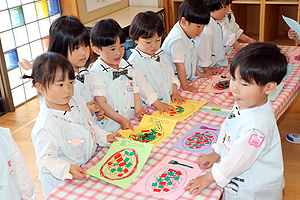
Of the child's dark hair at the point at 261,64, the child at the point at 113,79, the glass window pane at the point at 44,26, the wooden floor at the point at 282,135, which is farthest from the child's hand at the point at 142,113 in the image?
the glass window pane at the point at 44,26

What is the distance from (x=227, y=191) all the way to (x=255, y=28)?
4455 mm

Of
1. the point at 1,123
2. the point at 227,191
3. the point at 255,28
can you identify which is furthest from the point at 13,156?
the point at 255,28

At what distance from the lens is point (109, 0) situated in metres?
4.18

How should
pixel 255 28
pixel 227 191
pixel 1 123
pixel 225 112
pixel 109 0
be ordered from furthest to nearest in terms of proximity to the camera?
pixel 255 28 → pixel 109 0 → pixel 1 123 → pixel 225 112 → pixel 227 191

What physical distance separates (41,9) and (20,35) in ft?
1.38

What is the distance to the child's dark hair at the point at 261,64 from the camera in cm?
110

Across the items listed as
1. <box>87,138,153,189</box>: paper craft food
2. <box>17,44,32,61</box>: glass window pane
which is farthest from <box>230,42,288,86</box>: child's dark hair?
<box>17,44,32,61</box>: glass window pane

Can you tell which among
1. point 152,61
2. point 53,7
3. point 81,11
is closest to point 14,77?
point 53,7

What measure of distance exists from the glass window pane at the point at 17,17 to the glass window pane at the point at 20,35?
0.05 m

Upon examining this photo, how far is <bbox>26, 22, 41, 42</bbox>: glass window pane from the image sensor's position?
3539 millimetres

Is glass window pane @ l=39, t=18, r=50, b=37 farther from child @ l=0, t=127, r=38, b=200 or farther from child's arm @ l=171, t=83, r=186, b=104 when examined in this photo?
child @ l=0, t=127, r=38, b=200

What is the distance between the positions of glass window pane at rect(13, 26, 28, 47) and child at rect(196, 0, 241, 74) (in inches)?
79.9

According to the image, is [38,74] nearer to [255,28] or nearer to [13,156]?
[13,156]

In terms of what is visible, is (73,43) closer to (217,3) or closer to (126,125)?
(126,125)
